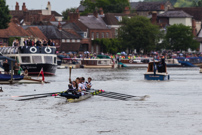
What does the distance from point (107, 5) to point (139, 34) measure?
5001 cm

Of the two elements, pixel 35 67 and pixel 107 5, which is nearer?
pixel 35 67

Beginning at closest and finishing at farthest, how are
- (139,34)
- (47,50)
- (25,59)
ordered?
(25,59) → (47,50) → (139,34)

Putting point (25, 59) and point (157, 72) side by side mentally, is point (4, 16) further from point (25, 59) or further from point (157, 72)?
point (157, 72)

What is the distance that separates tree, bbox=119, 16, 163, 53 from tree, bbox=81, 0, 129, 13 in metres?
43.1

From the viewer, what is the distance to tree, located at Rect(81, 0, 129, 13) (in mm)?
190762

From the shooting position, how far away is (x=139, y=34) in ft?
475

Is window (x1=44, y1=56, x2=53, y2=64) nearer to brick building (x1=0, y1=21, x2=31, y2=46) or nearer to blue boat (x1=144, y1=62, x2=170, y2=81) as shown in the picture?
blue boat (x1=144, y1=62, x2=170, y2=81)

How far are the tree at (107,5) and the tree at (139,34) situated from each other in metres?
43.1

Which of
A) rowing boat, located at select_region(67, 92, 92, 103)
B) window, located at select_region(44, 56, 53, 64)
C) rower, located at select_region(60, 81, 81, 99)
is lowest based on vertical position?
rowing boat, located at select_region(67, 92, 92, 103)

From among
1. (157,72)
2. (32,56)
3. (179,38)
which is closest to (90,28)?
(179,38)

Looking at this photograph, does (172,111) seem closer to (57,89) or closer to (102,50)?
(57,89)

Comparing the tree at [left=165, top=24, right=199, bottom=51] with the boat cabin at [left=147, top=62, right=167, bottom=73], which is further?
the tree at [left=165, top=24, right=199, bottom=51]

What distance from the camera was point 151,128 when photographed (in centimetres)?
3234

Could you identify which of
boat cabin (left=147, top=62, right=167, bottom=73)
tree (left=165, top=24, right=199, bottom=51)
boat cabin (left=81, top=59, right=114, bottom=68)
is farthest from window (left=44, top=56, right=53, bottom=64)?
A: tree (left=165, top=24, right=199, bottom=51)
